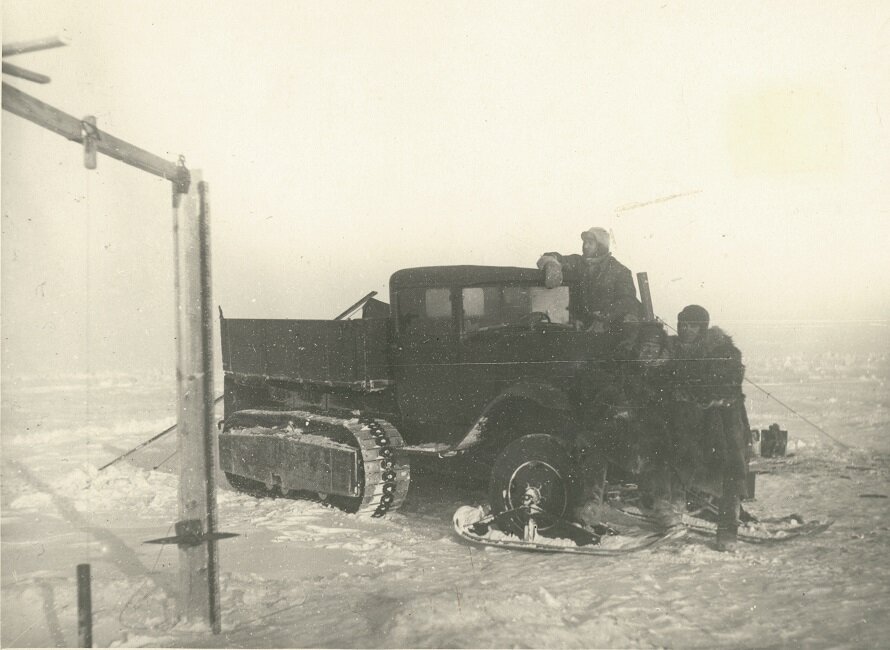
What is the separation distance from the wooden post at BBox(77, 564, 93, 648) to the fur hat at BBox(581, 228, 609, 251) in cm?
358

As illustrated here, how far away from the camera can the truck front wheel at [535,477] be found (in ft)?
15.3

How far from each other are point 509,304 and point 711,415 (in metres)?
1.74

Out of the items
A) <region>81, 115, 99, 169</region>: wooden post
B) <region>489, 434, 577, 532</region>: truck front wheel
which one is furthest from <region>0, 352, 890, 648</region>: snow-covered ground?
<region>81, 115, 99, 169</region>: wooden post

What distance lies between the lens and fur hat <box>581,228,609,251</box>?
488cm

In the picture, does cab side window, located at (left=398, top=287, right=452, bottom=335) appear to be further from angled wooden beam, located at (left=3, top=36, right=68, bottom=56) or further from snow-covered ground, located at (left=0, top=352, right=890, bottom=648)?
angled wooden beam, located at (left=3, top=36, right=68, bottom=56)

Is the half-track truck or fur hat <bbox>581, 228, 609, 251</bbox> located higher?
fur hat <bbox>581, 228, 609, 251</bbox>

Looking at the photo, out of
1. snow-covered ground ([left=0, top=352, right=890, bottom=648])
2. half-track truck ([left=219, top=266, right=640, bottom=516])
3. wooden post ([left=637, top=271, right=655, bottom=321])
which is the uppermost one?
wooden post ([left=637, top=271, right=655, bottom=321])

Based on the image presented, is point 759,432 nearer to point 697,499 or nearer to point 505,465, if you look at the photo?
point 697,499

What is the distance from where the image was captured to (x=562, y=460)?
4668 millimetres

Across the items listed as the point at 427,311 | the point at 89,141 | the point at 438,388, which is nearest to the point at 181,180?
the point at 89,141

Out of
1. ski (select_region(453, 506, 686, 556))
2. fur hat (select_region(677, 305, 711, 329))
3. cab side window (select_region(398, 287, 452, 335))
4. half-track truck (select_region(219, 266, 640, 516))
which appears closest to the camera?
ski (select_region(453, 506, 686, 556))

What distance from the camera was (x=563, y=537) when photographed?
456 cm

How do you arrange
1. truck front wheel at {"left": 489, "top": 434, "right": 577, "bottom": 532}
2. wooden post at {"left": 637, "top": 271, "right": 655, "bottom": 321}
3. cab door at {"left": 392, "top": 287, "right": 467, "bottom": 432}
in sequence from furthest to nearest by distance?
cab door at {"left": 392, "top": 287, "right": 467, "bottom": 432}, wooden post at {"left": 637, "top": 271, "right": 655, "bottom": 321}, truck front wheel at {"left": 489, "top": 434, "right": 577, "bottom": 532}

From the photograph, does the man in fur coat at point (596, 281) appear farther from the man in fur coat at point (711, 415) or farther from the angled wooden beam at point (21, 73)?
the angled wooden beam at point (21, 73)
